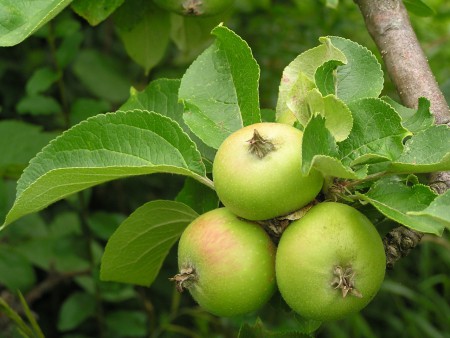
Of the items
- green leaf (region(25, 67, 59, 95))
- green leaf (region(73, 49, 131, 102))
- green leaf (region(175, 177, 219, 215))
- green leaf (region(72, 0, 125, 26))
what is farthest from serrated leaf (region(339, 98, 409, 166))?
green leaf (region(73, 49, 131, 102))

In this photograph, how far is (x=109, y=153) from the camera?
2.92 feet

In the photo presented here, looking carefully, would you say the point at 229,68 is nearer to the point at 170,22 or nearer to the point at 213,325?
the point at 170,22

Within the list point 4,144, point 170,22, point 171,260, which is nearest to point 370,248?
point 170,22

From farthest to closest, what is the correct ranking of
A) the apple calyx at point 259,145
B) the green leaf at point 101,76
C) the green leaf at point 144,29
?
the green leaf at point 101,76 → the green leaf at point 144,29 → the apple calyx at point 259,145

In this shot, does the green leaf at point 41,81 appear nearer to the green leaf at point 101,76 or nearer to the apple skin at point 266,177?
the green leaf at point 101,76

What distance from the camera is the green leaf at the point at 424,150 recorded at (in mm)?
835

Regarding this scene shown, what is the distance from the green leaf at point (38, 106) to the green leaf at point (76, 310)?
460 mm

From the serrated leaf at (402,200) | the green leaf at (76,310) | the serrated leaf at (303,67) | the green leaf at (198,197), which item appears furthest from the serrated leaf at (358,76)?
the green leaf at (76,310)

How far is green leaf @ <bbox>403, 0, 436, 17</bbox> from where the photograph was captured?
1.34 meters

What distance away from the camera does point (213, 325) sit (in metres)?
2.19

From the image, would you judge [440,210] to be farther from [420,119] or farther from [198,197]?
[198,197]

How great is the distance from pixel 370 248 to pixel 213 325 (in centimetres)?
143

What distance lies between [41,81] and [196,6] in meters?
0.61

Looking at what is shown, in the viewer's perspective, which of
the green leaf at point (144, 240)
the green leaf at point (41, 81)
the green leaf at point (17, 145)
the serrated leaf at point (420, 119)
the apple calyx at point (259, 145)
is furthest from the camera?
the green leaf at point (41, 81)
